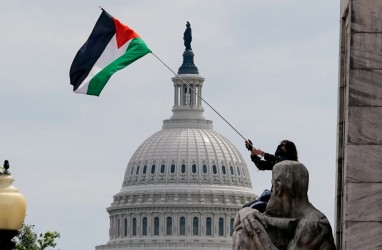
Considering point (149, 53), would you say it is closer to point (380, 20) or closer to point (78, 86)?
point (78, 86)

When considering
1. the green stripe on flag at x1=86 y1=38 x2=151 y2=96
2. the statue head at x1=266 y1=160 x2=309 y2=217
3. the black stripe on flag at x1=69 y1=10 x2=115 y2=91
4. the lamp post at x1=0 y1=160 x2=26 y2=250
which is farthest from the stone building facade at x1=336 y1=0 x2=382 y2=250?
the green stripe on flag at x1=86 y1=38 x2=151 y2=96

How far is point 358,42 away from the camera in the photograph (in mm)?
18016

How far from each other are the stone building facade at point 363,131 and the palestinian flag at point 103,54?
5.53 metres

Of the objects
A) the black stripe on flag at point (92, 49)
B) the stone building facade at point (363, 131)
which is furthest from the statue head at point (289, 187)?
Result: the black stripe on flag at point (92, 49)

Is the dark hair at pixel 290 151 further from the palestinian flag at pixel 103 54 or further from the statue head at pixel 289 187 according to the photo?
the palestinian flag at pixel 103 54

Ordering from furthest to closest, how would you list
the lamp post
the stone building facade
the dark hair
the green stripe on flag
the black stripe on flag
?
the green stripe on flag < the black stripe on flag < the lamp post < the dark hair < the stone building facade

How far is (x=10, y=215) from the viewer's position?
20156 millimetres

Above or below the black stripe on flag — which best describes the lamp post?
below

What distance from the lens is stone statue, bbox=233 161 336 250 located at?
57.2ft

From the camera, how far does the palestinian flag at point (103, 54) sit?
2323 centimetres

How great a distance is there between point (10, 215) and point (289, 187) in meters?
3.70

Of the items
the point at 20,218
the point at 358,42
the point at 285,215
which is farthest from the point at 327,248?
the point at 20,218

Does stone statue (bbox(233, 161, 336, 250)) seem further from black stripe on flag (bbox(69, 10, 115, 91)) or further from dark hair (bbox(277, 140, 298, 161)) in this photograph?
black stripe on flag (bbox(69, 10, 115, 91))

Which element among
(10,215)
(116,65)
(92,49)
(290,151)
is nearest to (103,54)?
(92,49)
